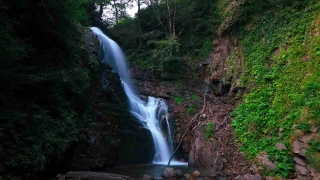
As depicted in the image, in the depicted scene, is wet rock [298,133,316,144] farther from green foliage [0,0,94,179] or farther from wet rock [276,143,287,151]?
green foliage [0,0,94,179]

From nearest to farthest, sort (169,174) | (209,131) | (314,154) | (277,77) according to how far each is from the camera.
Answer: (314,154) < (169,174) < (277,77) < (209,131)

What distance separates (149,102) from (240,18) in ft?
23.8

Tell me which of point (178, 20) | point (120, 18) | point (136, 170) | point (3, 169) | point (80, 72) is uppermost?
point (120, 18)

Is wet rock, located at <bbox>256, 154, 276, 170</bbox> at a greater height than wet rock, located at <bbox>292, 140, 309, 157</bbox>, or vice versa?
wet rock, located at <bbox>292, 140, 309, 157</bbox>

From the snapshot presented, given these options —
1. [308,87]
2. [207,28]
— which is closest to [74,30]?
[308,87]

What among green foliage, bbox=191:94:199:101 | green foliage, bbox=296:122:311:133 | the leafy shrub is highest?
green foliage, bbox=191:94:199:101

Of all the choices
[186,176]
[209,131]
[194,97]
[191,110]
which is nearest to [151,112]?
[191,110]

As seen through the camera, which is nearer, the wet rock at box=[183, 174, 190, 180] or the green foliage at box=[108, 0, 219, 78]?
the wet rock at box=[183, 174, 190, 180]

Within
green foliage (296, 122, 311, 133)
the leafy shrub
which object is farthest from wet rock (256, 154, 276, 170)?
the leafy shrub

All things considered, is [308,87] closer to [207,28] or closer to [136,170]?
[136,170]

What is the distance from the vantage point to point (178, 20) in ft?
65.9

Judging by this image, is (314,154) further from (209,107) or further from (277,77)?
(209,107)

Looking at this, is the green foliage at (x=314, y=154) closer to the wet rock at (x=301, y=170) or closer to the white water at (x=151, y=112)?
the wet rock at (x=301, y=170)

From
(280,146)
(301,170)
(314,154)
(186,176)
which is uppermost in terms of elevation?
(280,146)
